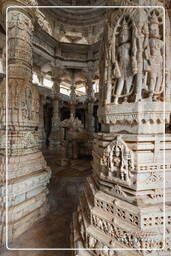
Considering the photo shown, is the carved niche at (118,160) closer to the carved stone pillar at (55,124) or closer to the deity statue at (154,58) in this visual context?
the deity statue at (154,58)

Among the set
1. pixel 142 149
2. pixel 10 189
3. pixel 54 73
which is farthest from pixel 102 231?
pixel 54 73

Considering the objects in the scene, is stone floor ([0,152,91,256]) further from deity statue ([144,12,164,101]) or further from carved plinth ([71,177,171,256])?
deity statue ([144,12,164,101])

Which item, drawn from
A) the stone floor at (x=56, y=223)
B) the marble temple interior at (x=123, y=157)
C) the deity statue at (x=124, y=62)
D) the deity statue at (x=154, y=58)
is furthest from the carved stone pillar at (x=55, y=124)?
the deity statue at (x=154, y=58)

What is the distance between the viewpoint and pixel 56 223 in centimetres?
329

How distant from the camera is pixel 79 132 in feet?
27.6

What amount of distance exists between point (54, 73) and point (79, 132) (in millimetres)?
6558

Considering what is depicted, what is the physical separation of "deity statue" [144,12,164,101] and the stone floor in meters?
3.44

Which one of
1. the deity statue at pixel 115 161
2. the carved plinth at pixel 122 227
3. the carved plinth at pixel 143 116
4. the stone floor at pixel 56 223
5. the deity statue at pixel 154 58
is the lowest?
the stone floor at pixel 56 223

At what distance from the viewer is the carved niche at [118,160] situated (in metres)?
1.58

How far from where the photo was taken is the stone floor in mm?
2648

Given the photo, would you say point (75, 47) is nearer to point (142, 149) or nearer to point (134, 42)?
point (134, 42)

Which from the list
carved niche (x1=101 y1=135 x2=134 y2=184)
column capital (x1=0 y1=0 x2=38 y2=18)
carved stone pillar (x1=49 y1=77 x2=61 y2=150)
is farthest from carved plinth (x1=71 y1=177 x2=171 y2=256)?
carved stone pillar (x1=49 y1=77 x2=61 y2=150)

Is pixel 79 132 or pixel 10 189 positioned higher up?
pixel 79 132

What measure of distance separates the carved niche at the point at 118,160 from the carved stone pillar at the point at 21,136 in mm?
2358
